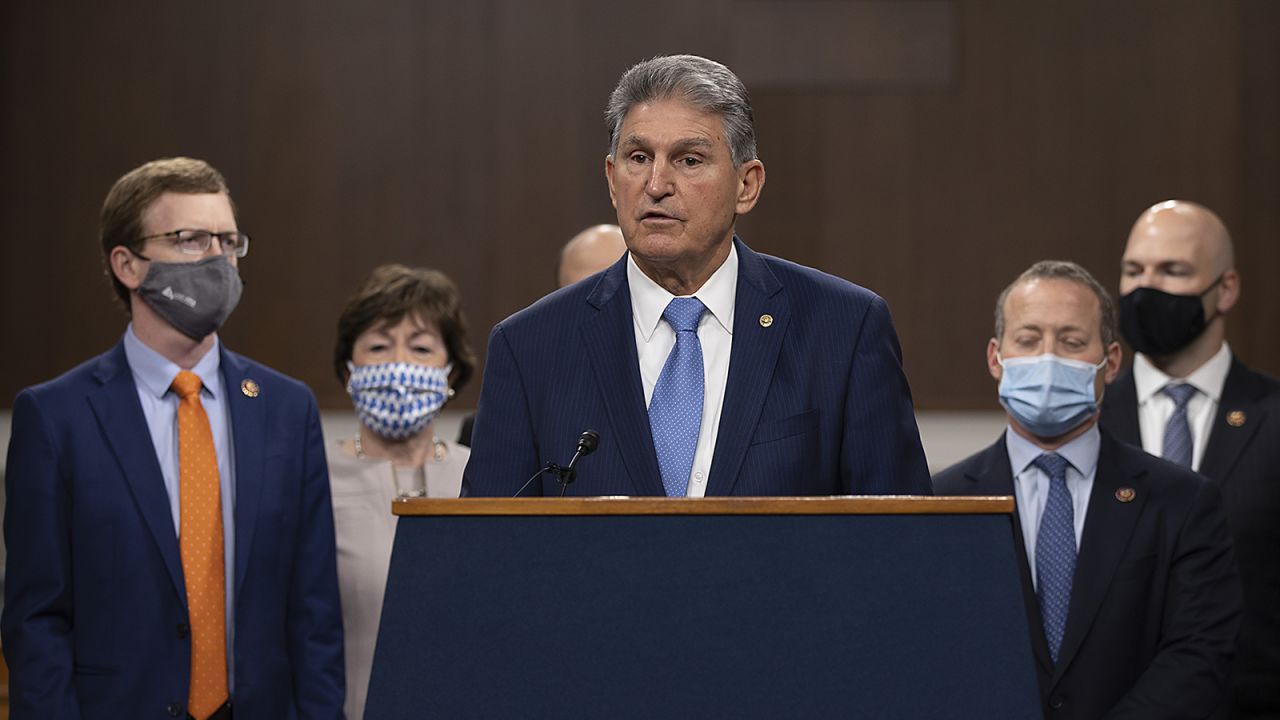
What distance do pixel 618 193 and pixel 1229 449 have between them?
222 centimetres

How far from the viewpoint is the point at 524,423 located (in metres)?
2.07

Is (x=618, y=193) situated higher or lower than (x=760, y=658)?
higher

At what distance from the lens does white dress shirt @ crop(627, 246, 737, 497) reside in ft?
6.81

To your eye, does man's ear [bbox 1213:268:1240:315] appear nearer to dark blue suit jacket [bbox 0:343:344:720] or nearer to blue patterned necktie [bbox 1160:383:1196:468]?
blue patterned necktie [bbox 1160:383:1196:468]

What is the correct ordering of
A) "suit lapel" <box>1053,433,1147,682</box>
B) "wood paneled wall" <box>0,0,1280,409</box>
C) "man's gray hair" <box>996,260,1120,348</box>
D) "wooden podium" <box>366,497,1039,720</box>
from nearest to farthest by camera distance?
"wooden podium" <box>366,497,1039,720</box> → "suit lapel" <box>1053,433,1147,682</box> → "man's gray hair" <box>996,260,1120,348</box> → "wood paneled wall" <box>0,0,1280,409</box>

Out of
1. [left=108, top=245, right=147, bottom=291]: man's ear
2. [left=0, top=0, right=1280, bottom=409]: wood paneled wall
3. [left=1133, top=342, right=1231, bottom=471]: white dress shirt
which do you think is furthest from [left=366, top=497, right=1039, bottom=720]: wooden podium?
[left=0, top=0, right=1280, bottom=409]: wood paneled wall

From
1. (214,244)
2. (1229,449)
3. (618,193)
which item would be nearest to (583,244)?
(214,244)

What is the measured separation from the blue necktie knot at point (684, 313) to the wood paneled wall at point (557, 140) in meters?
3.19

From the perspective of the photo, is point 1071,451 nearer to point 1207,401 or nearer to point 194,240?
point 1207,401

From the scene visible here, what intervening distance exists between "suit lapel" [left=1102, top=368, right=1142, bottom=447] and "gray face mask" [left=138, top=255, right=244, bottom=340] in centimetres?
215

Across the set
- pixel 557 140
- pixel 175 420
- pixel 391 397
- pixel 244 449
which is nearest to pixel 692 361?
pixel 244 449

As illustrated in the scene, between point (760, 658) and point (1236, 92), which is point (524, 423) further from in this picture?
point (1236, 92)

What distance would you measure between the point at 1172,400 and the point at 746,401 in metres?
2.29

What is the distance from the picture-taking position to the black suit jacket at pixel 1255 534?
3611mm
